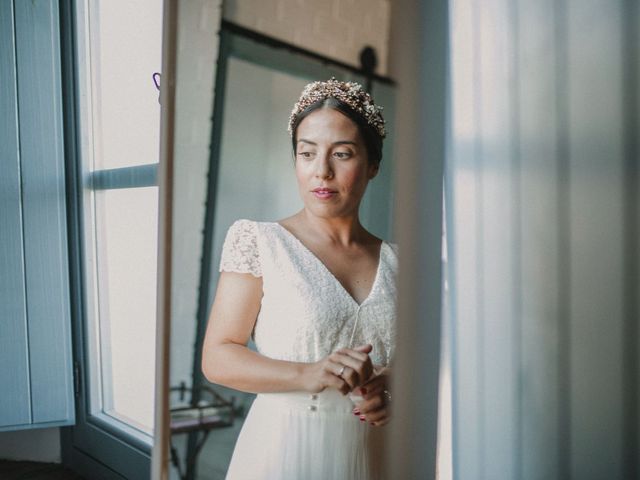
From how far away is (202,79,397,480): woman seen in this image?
0.75 metres

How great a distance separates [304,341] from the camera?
2.44 ft

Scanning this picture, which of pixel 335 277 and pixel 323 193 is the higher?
pixel 323 193

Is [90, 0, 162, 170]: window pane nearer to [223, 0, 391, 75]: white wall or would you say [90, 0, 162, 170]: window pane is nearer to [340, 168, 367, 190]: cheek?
[223, 0, 391, 75]: white wall

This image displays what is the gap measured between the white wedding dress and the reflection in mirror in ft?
0.08

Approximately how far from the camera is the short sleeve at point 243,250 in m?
0.76

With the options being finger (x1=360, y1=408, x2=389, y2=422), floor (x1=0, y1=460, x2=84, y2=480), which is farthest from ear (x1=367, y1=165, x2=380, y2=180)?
floor (x1=0, y1=460, x2=84, y2=480)

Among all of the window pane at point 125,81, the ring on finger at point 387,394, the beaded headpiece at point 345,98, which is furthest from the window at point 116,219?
the ring on finger at point 387,394

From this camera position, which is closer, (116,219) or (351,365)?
(351,365)

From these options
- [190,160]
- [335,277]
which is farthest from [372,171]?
[190,160]

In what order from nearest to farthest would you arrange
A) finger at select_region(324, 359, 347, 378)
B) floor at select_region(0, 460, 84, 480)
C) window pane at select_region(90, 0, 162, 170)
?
finger at select_region(324, 359, 347, 378), window pane at select_region(90, 0, 162, 170), floor at select_region(0, 460, 84, 480)

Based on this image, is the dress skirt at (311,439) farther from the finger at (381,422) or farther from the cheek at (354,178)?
the cheek at (354,178)

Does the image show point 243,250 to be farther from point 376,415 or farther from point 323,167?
point 376,415

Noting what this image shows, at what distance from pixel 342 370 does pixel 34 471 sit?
163 cm

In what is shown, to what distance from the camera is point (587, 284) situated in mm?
832
